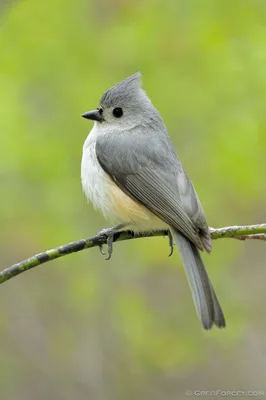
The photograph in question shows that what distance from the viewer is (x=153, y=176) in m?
3.56

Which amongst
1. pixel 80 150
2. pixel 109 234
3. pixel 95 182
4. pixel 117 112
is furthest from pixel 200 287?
pixel 80 150

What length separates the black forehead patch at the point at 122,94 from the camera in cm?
389

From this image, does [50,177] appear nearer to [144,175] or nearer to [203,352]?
[144,175]

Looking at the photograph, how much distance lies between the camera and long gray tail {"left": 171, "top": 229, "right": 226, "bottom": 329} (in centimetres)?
279

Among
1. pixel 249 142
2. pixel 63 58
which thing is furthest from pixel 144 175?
pixel 63 58

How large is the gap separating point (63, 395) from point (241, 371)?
1387 millimetres

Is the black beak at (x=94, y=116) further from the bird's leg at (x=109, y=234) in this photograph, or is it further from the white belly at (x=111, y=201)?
the bird's leg at (x=109, y=234)

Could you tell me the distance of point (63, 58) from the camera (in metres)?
4.73

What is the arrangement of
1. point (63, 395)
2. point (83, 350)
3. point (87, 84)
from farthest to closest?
point (63, 395), point (83, 350), point (87, 84)

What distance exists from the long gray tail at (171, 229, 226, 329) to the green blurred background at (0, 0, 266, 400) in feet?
4.64

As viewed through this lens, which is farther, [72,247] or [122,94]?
[122,94]

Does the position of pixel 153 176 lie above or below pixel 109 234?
above

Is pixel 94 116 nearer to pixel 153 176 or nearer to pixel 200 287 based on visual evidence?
pixel 153 176

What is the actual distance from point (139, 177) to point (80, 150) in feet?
4.36
